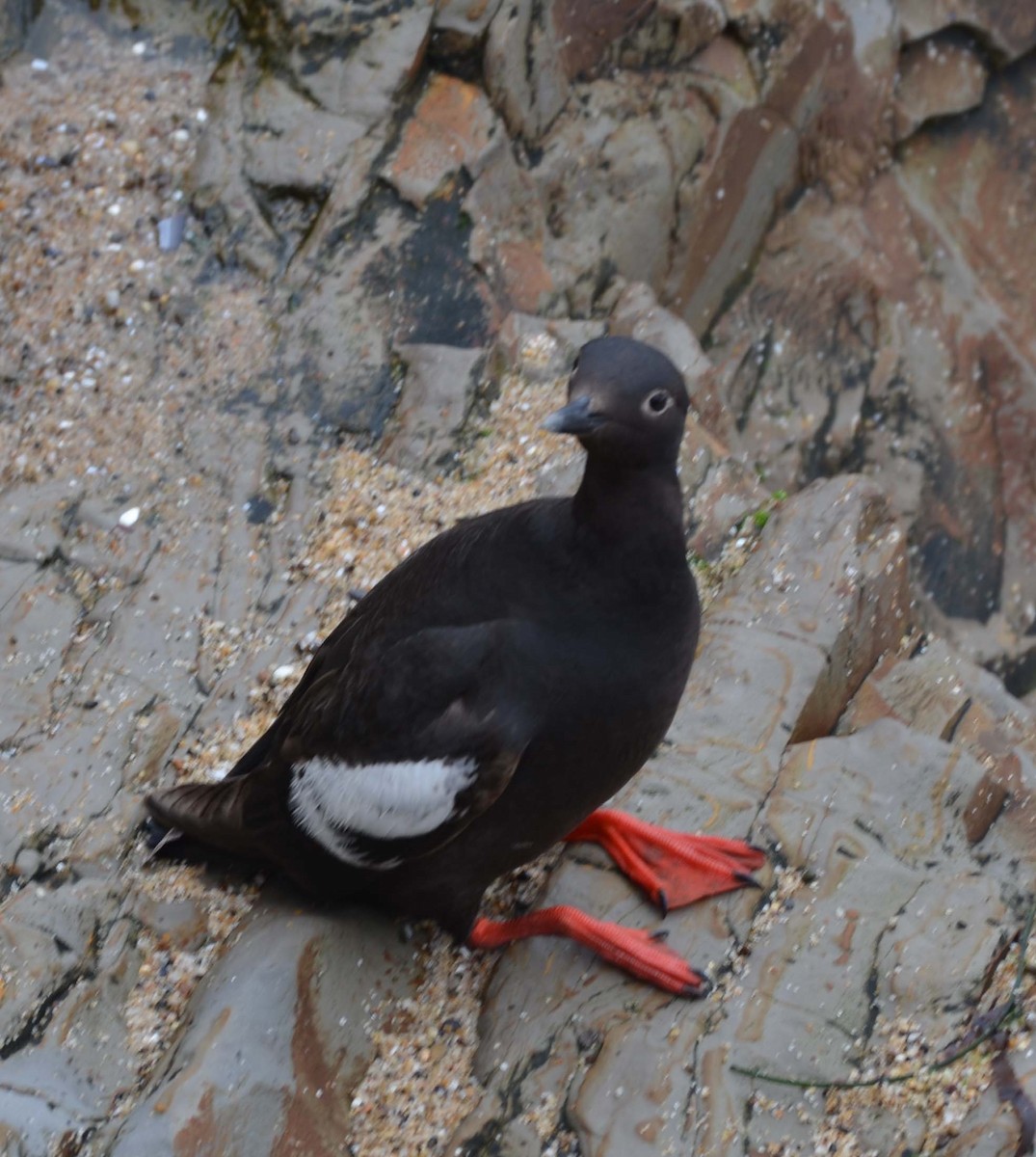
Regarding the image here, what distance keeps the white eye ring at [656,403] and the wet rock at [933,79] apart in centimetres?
516

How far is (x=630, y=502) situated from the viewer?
3084mm

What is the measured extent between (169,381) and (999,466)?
→ 441 cm

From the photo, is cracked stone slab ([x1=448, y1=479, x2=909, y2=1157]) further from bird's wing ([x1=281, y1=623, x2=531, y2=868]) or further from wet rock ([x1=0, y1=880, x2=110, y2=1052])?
wet rock ([x1=0, y1=880, x2=110, y2=1052])

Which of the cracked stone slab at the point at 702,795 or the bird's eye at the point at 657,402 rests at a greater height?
the bird's eye at the point at 657,402

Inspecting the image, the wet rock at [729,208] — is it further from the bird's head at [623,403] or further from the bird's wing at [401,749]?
the bird's wing at [401,749]

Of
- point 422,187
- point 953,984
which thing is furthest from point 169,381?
point 953,984

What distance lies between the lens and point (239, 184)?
204 inches

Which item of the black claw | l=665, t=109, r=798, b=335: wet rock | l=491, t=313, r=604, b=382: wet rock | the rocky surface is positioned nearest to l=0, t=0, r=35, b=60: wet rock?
the rocky surface

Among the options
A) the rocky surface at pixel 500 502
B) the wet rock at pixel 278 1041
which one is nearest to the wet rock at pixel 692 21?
the rocky surface at pixel 500 502

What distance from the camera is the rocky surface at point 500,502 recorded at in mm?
3312

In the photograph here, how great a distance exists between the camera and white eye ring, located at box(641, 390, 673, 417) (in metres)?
2.94

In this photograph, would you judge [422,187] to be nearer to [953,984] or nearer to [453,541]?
[453,541]

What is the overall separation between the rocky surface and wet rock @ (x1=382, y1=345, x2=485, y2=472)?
14 millimetres

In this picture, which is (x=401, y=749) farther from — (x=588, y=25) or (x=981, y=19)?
(x=981, y=19)
